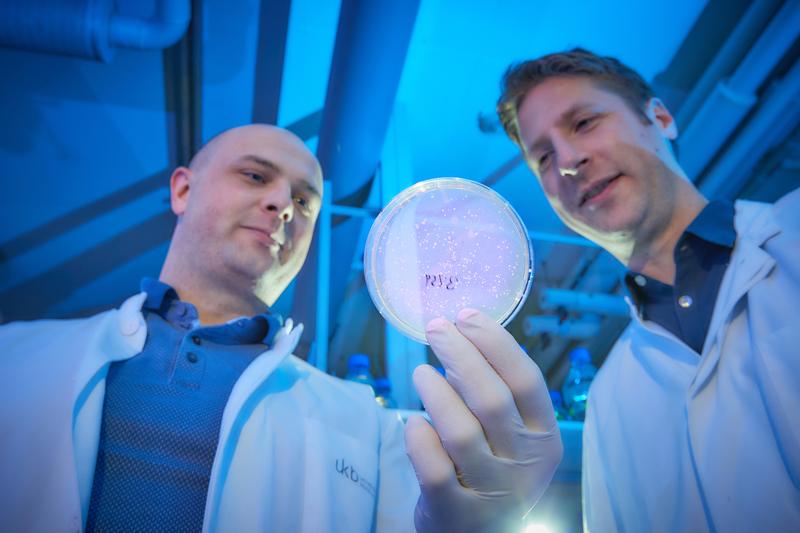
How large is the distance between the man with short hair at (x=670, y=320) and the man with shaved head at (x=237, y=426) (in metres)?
0.51

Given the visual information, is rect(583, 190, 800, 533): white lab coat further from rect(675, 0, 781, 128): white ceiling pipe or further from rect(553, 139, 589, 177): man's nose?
rect(675, 0, 781, 128): white ceiling pipe

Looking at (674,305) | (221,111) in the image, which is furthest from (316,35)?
(674,305)

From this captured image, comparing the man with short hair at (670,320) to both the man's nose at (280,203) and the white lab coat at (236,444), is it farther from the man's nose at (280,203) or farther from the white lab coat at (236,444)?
the man's nose at (280,203)

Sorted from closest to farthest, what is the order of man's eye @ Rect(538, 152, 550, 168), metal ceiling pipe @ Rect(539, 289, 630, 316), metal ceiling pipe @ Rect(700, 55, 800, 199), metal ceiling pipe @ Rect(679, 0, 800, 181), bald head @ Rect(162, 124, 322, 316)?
bald head @ Rect(162, 124, 322, 316), man's eye @ Rect(538, 152, 550, 168), metal ceiling pipe @ Rect(679, 0, 800, 181), metal ceiling pipe @ Rect(700, 55, 800, 199), metal ceiling pipe @ Rect(539, 289, 630, 316)

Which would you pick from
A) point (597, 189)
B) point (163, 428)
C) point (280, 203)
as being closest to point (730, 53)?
point (597, 189)

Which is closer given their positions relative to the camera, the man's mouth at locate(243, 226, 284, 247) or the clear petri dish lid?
the clear petri dish lid

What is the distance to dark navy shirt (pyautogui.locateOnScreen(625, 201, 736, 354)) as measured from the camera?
1.32 metres

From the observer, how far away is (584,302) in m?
2.90

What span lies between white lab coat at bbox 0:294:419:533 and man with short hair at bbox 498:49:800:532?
0.77m

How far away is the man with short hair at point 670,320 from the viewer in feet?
3.33

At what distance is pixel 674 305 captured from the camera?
4.62ft

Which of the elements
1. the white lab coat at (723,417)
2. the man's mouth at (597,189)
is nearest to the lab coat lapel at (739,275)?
the white lab coat at (723,417)

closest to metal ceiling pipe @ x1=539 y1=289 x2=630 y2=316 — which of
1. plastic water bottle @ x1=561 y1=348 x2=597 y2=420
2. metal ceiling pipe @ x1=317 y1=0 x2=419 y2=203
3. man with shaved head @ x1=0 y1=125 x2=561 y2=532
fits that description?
plastic water bottle @ x1=561 y1=348 x2=597 y2=420

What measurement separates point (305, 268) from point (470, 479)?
5.86ft
